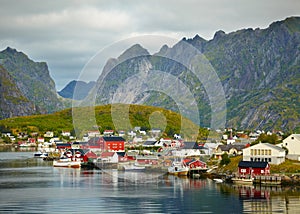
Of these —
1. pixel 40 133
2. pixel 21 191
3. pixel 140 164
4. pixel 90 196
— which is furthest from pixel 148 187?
pixel 40 133

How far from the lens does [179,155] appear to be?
79125 millimetres

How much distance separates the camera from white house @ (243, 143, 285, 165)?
52.8 metres

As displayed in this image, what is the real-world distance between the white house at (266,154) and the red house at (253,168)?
2.29 metres

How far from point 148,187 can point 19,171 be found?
75.5 feet

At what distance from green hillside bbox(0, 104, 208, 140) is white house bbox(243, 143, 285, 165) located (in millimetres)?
61076

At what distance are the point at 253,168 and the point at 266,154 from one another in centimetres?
387

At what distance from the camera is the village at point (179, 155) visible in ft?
168

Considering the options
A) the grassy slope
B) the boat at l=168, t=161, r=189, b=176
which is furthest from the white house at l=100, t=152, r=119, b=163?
the grassy slope

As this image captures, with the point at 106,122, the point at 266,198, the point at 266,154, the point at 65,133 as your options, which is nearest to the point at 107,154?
the point at 266,154

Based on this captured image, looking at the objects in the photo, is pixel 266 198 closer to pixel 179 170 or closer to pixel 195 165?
pixel 179 170

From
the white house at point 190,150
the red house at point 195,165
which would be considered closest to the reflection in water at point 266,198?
the red house at point 195,165

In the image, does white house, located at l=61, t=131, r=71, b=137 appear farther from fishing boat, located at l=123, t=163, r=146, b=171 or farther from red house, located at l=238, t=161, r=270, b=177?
red house, located at l=238, t=161, r=270, b=177

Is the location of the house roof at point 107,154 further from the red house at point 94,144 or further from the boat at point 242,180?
the boat at point 242,180

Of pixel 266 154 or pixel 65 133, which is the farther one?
pixel 65 133
